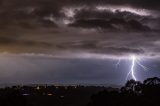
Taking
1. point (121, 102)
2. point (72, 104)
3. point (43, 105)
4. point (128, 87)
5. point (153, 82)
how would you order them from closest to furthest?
point (121, 102)
point (153, 82)
point (128, 87)
point (43, 105)
point (72, 104)

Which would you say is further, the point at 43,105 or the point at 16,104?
the point at 43,105

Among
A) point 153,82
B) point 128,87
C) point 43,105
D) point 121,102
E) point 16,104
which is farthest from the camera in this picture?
point 43,105

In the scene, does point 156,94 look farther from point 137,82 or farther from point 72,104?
point 72,104

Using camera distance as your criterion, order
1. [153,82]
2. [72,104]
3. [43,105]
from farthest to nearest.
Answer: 1. [72,104]
2. [43,105]
3. [153,82]

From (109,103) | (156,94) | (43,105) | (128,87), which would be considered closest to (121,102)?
(109,103)

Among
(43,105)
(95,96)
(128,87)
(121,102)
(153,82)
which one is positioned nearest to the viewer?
(121,102)

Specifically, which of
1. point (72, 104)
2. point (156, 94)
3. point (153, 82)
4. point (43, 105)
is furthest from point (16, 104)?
point (72, 104)

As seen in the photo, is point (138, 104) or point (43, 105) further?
point (43, 105)

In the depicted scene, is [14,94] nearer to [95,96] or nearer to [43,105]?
[95,96]
